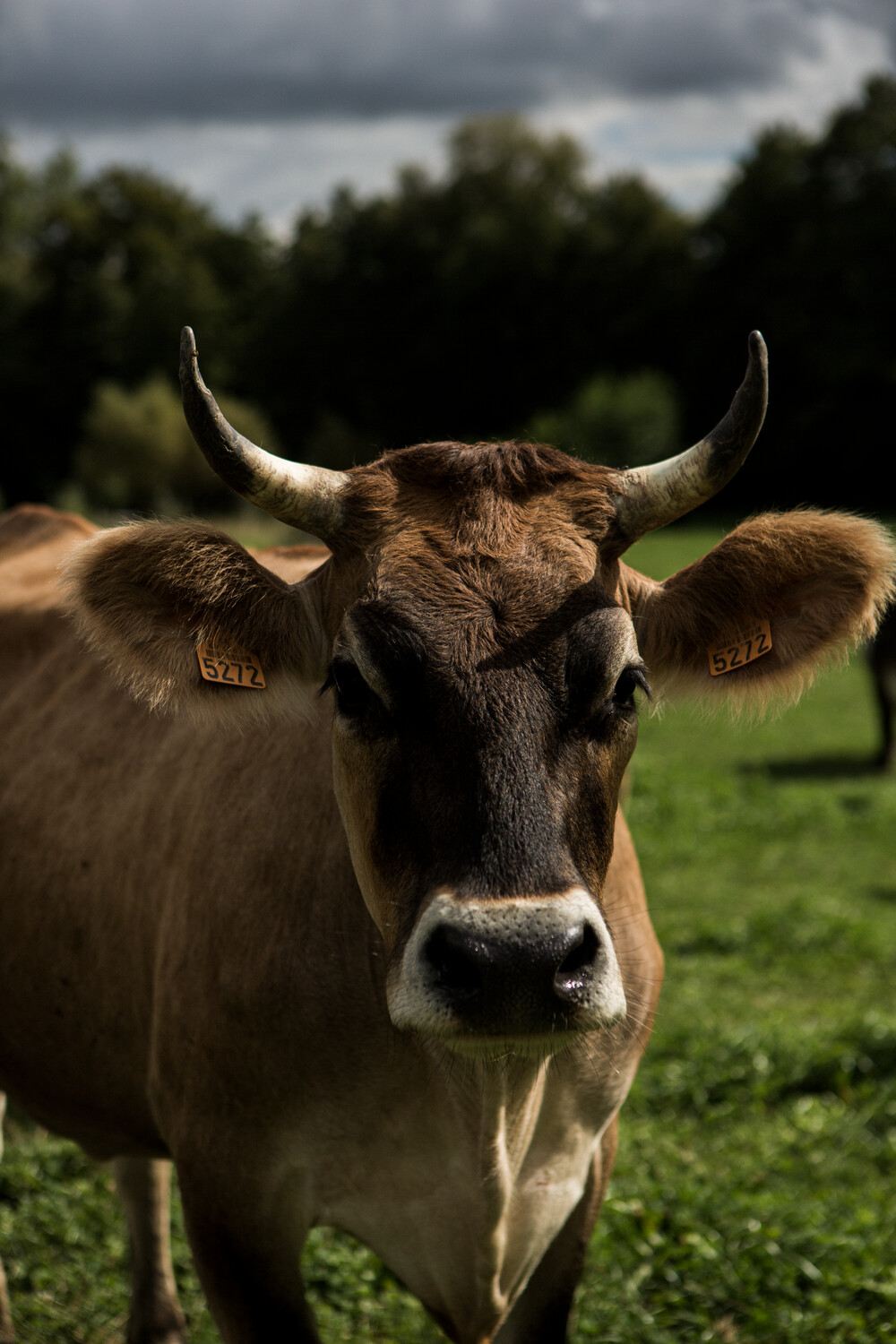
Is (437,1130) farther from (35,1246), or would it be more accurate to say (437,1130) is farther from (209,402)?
(35,1246)

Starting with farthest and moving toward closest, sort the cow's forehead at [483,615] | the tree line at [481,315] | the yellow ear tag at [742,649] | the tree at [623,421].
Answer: the tree line at [481,315]
the tree at [623,421]
the yellow ear tag at [742,649]
the cow's forehead at [483,615]

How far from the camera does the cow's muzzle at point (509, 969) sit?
7.12 ft

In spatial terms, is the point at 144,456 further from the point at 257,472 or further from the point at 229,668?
the point at 257,472

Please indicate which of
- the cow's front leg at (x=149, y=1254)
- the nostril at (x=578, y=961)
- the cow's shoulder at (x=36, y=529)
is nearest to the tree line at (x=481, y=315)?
the cow's shoulder at (x=36, y=529)

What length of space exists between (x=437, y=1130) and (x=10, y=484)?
5861 cm

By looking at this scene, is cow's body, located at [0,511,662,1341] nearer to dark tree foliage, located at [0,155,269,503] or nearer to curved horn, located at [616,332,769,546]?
curved horn, located at [616,332,769,546]

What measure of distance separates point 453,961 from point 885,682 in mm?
11825

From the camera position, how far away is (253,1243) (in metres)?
2.97

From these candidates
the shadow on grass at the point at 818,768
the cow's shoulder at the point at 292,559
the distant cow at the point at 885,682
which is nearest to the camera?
the cow's shoulder at the point at 292,559

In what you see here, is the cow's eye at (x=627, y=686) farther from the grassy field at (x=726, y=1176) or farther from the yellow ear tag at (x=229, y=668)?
the yellow ear tag at (x=229, y=668)

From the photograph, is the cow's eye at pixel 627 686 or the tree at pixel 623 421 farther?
the tree at pixel 623 421

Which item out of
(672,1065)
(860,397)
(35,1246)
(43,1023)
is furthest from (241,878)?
(860,397)

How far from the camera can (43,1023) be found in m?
3.68

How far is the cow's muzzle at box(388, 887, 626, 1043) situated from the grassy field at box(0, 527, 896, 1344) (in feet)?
3.67
